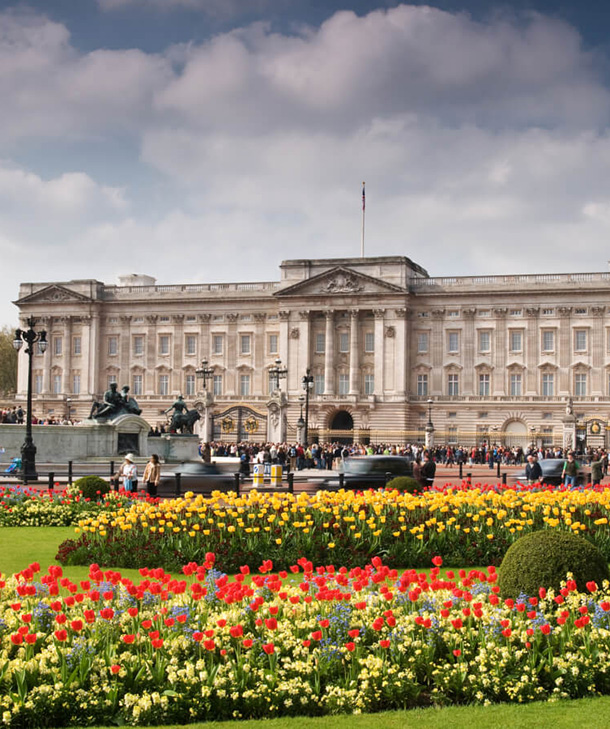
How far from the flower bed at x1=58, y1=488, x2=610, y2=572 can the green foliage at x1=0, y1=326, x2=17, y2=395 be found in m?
88.2

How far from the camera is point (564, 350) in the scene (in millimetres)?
73438

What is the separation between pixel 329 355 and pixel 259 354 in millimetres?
6833

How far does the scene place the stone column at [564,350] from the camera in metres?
73.1

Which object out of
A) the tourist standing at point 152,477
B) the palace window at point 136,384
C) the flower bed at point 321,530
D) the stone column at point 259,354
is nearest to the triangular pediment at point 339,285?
the stone column at point 259,354

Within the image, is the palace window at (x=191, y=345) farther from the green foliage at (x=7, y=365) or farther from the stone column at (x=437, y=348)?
the green foliage at (x=7, y=365)

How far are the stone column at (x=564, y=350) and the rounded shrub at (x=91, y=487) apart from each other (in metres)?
57.4

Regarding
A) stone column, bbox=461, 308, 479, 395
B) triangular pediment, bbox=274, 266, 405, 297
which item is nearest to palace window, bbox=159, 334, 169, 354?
triangular pediment, bbox=274, 266, 405, 297

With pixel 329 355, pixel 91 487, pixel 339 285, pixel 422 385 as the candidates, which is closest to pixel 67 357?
pixel 329 355

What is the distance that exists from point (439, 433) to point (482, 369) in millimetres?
6375

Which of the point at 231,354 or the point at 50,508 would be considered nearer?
the point at 50,508

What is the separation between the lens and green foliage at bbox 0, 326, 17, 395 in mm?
99125

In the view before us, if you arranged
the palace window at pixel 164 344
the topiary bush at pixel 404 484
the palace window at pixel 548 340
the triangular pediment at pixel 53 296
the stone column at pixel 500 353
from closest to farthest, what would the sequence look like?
the topiary bush at pixel 404 484
the palace window at pixel 548 340
the stone column at pixel 500 353
the palace window at pixel 164 344
the triangular pediment at pixel 53 296

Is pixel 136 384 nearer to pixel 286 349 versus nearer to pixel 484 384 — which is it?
pixel 286 349

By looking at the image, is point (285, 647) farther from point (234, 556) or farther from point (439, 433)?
point (439, 433)
